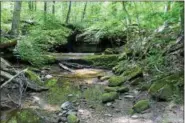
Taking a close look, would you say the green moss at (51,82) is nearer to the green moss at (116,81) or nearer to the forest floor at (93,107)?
the forest floor at (93,107)

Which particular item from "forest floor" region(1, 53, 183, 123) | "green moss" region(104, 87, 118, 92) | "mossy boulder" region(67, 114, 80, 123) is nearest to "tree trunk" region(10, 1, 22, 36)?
"forest floor" region(1, 53, 183, 123)

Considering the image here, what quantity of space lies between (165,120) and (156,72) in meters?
1.27

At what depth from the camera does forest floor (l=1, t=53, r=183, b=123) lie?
12.7ft

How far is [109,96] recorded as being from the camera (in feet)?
15.7

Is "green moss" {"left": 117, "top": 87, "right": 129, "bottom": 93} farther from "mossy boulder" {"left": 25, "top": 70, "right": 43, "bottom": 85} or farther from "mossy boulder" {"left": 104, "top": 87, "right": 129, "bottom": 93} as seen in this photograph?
"mossy boulder" {"left": 25, "top": 70, "right": 43, "bottom": 85}

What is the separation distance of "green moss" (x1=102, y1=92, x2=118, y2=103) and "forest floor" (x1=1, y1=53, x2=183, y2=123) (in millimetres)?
70

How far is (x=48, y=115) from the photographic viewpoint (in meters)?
4.10

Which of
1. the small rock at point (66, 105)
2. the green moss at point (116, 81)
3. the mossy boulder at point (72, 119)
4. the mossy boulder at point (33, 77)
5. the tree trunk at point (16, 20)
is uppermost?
the tree trunk at point (16, 20)

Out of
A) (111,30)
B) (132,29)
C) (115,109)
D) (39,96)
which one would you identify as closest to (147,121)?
(115,109)

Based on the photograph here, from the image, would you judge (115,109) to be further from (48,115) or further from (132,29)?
(132,29)

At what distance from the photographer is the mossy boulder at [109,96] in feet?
15.6

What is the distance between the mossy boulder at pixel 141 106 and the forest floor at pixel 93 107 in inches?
2.8

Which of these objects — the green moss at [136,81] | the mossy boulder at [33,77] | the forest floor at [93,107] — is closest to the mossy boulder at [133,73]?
the green moss at [136,81]

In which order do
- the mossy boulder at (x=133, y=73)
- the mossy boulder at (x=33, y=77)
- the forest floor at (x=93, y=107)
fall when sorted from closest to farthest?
the forest floor at (x=93, y=107), the mossy boulder at (x=33, y=77), the mossy boulder at (x=133, y=73)
